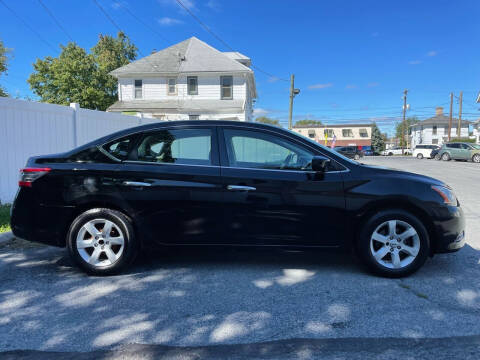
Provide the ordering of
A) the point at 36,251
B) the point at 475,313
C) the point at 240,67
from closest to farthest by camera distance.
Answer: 1. the point at 475,313
2. the point at 36,251
3. the point at 240,67

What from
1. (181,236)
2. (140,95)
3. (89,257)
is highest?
(140,95)

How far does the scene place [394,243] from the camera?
3787 millimetres

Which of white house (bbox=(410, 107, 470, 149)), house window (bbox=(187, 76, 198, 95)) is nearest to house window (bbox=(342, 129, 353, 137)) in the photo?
→ white house (bbox=(410, 107, 470, 149))

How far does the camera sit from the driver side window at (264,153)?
3.90m

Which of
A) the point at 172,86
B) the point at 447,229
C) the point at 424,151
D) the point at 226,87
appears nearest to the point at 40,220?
the point at 447,229

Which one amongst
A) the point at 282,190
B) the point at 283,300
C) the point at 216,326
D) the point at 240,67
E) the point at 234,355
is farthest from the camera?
the point at 240,67

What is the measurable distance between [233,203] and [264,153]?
654 mm

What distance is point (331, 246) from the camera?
384 centimetres

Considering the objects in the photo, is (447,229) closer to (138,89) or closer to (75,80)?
(138,89)

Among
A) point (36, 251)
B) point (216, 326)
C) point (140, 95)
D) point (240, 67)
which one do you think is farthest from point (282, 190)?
point (140, 95)

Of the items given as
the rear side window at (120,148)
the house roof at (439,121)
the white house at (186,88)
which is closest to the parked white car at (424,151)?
the white house at (186,88)

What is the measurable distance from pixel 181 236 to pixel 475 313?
110 inches

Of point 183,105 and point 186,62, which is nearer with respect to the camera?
point 183,105

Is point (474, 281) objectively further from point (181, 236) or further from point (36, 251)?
point (36, 251)
